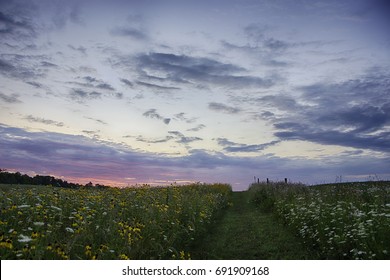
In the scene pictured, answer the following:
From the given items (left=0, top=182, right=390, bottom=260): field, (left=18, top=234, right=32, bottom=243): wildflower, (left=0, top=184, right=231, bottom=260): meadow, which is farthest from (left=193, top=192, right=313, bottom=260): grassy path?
(left=18, top=234, right=32, bottom=243): wildflower

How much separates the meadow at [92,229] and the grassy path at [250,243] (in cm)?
61

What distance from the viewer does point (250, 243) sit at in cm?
1158

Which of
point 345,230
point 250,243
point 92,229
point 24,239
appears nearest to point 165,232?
point 92,229

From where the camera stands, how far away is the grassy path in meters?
9.99

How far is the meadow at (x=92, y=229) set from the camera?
6055 mm

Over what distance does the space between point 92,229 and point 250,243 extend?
19.0ft

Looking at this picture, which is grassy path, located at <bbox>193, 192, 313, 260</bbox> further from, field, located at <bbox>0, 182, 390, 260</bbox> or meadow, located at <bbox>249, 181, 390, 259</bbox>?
meadow, located at <bbox>249, 181, 390, 259</bbox>

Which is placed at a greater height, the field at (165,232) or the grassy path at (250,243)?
the field at (165,232)

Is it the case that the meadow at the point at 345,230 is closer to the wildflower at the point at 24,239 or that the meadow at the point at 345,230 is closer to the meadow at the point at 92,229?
the meadow at the point at 92,229

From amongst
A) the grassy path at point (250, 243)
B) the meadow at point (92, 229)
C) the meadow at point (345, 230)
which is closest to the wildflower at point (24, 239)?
the meadow at point (92, 229)

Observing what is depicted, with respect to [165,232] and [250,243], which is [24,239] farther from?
[250,243]

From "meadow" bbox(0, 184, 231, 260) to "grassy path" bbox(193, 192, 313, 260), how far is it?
2.00 feet
